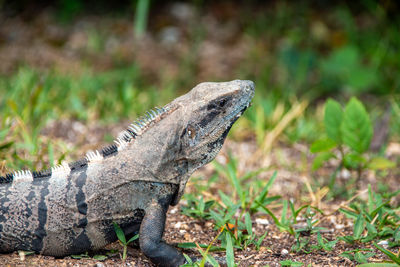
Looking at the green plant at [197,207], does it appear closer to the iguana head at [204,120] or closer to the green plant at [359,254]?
the iguana head at [204,120]

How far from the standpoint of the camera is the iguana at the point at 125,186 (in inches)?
117

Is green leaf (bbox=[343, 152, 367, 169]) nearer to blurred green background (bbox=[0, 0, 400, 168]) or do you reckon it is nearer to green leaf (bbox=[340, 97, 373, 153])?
green leaf (bbox=[340, 97, 373, 153])

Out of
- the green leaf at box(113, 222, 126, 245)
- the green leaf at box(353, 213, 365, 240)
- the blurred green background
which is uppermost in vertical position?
the blurred green background

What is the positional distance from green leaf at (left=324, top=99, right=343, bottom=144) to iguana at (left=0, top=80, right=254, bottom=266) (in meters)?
1.20

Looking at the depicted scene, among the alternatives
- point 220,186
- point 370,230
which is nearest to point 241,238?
point 370,230

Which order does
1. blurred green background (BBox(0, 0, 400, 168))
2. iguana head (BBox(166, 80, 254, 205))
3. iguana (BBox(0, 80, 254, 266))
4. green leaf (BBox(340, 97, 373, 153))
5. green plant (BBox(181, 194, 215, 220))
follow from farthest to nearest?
blurred green background (BBox(0, 0, 400, 168)) < green leaf (BBox(340, 97, 373, 153)) < green plant (BBox(181, 194, 215, 220)) < iguana head (BBox(166, 80, 254, 205)) < iguana (BBox(0, 80, 254, 266))

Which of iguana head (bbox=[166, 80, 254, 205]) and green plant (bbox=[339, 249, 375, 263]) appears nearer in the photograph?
green plant (bbox=[339, 249, 375, 263])

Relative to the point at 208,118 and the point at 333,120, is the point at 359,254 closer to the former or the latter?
the point at 208,118

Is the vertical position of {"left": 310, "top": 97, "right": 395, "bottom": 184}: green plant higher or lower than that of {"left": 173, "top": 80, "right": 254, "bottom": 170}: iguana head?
lower

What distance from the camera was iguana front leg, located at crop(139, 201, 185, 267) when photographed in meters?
2.85

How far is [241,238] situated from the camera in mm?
3283

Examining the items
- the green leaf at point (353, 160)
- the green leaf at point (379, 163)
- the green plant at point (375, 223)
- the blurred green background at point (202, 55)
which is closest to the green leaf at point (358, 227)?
the green plant at point (375, 223)

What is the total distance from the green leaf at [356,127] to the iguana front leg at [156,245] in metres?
1.85

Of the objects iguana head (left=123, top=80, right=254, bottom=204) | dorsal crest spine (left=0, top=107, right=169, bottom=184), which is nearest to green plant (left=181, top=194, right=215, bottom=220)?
iguana head (left=123, top=80, right=254, bottom=204)
